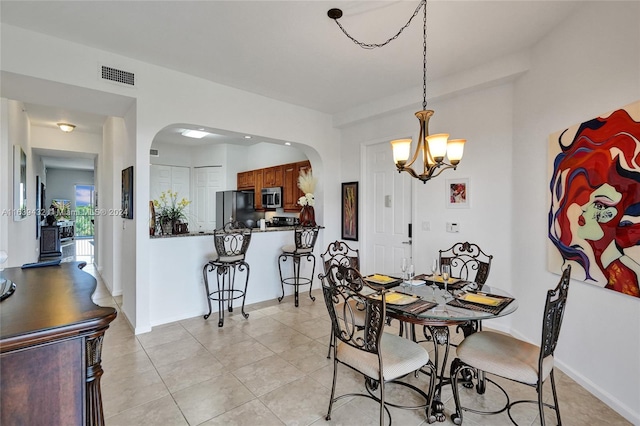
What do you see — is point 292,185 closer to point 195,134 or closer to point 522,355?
point 195,134

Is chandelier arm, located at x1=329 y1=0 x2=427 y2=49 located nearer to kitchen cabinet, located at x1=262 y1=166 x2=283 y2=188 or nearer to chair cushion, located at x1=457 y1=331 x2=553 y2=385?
chair cushion, located at x1=457 y1=331 x2=553 y2=385

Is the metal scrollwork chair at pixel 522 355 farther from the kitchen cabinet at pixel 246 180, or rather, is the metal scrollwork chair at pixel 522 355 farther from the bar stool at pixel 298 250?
the kitchen cabinet at pixel 246 180

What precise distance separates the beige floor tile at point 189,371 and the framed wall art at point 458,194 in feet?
10.1

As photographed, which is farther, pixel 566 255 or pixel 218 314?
pixel 218 314

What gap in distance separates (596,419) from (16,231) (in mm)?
6253

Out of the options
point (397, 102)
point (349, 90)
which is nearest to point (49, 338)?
point (349, 90)

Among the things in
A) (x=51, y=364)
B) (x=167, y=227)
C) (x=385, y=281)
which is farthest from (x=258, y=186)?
(x=51, y=364)

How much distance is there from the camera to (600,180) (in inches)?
88.6

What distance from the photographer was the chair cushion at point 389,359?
6.01 ft

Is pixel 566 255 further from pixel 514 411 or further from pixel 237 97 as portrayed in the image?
pixel 237 97

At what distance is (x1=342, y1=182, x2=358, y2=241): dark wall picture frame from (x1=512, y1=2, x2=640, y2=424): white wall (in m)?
2.25

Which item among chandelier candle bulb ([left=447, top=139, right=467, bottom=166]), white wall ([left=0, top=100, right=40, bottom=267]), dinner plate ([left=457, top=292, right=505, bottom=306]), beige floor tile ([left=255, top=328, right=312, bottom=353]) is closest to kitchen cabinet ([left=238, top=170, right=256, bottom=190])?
white wall ([left=0, top=100, right=40, bottom=267])

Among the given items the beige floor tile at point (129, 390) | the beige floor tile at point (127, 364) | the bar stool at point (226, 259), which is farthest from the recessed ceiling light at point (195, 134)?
the beige floor tile at point (129, 390)

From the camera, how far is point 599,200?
2.25m
